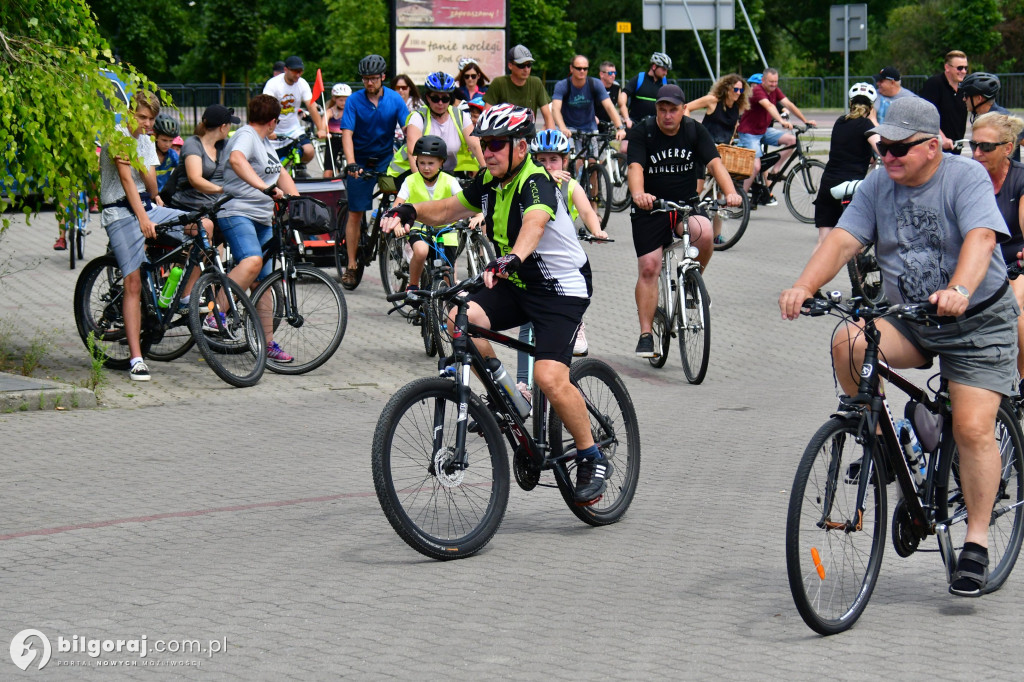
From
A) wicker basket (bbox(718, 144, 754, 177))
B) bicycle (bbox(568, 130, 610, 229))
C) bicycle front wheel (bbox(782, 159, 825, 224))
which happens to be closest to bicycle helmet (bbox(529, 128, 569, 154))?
wicker basket (bbox(718, 144, 754, 177))

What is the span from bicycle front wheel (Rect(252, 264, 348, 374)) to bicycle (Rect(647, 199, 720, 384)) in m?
2.31

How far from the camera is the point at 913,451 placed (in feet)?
17.2

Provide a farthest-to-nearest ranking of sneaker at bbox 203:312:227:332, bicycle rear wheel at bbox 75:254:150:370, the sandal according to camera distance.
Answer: bicycle rear wheel at bbox 75:254:150:370 < sneaker at bbox 203:312:227:332 < the sandal

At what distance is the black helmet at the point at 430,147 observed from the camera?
1100 cm

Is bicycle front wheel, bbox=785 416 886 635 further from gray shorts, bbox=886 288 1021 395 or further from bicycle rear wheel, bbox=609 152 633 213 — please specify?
bicycle rear wheel, bbox=609 152 633 213

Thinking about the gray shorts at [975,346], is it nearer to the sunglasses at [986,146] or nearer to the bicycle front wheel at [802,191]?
the sunglasses at [986,146]

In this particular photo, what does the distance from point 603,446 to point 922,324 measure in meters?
1.81

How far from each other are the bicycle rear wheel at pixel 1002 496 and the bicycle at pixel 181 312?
17.8 ft

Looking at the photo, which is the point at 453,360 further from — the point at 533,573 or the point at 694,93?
the point at 694,93

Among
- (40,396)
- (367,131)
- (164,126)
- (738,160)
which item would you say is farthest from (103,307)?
(738,160)

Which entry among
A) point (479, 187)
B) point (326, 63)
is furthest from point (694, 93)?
point (479, 187)

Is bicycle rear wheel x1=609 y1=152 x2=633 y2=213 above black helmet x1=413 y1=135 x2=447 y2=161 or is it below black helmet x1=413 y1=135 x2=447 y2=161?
below

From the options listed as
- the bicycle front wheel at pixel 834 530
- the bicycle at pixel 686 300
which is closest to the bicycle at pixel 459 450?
the bicycle front wheel at pixel 834 530

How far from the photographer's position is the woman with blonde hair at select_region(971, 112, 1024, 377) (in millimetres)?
7020
